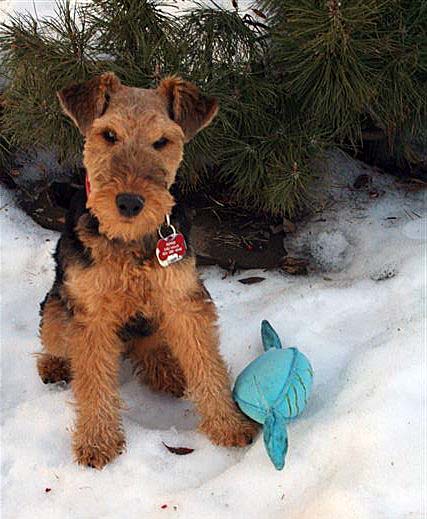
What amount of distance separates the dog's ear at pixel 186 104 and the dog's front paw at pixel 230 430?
1210 millimetres

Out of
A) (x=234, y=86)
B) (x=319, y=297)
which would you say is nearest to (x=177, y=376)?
(x=319, y=297)

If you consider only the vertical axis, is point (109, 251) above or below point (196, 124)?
below

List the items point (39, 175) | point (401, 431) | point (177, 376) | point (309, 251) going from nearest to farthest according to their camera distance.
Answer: point (401, 431) < point (177, 376) < point (309, 251) < point (39, 175)

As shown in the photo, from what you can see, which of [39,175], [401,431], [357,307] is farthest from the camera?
[39,175]

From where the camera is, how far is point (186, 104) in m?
2.71

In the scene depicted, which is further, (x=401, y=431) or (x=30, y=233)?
(x=30, y=233)

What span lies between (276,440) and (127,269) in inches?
34.0

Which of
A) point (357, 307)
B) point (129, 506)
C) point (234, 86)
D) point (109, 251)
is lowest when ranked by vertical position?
point (129, 506)

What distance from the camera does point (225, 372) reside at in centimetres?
299

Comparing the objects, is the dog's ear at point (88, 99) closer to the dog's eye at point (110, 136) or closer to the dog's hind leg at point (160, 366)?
the dog's eye at point (110, 136)

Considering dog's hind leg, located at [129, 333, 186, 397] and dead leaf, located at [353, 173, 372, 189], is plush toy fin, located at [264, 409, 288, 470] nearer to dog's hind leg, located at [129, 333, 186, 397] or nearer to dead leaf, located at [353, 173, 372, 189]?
dog's hind leg, located at [129, 333, 186, 397]

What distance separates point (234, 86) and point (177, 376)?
5.30 feet

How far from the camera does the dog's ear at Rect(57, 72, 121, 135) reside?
2.64 meters

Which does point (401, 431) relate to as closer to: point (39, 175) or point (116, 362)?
point (116, 362)
